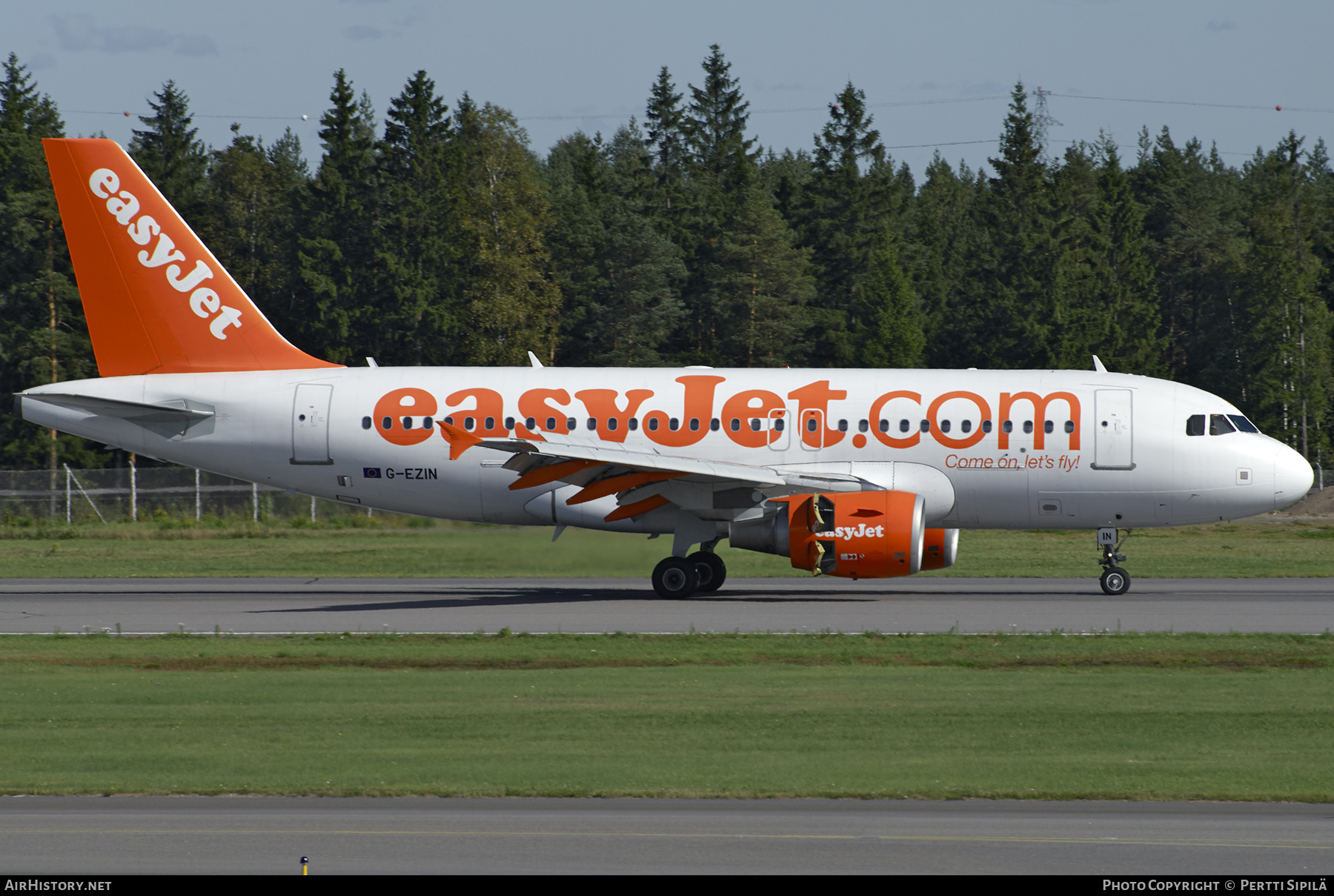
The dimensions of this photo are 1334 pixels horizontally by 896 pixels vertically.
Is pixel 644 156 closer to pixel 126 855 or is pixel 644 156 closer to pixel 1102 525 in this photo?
pixel 1102 525

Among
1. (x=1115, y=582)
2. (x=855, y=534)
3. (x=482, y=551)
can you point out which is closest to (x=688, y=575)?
(x=855, y=534)

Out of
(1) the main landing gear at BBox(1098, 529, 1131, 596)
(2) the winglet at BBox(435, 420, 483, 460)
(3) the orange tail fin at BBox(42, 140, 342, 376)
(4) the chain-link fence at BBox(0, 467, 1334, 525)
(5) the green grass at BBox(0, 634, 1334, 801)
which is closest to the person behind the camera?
(5) the green grass at BBox(0, 634, 1334, 801)

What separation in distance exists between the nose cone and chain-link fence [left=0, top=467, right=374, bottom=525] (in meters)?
31.4

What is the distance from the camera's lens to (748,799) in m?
10.7

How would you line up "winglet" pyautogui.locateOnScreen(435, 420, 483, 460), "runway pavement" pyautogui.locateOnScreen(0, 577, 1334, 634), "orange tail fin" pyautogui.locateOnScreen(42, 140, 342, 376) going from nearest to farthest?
"runway pavement" pyautogui.locateOnScreen(0, 577, 1334, 634)
"winglet" pyautogui.locateOnScreen(435, 420, 483, 460)
"orange tail fin" pyautogui.locateOnScreen(42, 140, 342, 376)

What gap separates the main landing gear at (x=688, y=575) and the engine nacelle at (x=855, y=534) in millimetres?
2159

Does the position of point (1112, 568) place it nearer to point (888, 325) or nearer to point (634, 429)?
point (634, 429)

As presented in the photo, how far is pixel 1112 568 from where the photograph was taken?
26.4 metres

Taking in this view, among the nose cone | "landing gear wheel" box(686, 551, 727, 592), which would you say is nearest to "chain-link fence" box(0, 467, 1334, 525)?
"landing gear wheel" box(686, 551, 727, 592)

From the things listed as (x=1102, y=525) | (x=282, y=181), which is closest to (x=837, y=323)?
(x=282, y=181)

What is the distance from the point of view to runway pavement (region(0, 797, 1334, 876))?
8703 mm

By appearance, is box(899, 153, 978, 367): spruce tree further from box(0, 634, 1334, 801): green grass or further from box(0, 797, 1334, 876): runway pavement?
box(0, 797, 1334, 876): runway pavement

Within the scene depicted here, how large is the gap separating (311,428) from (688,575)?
25.4 feet

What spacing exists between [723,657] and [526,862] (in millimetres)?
10235
